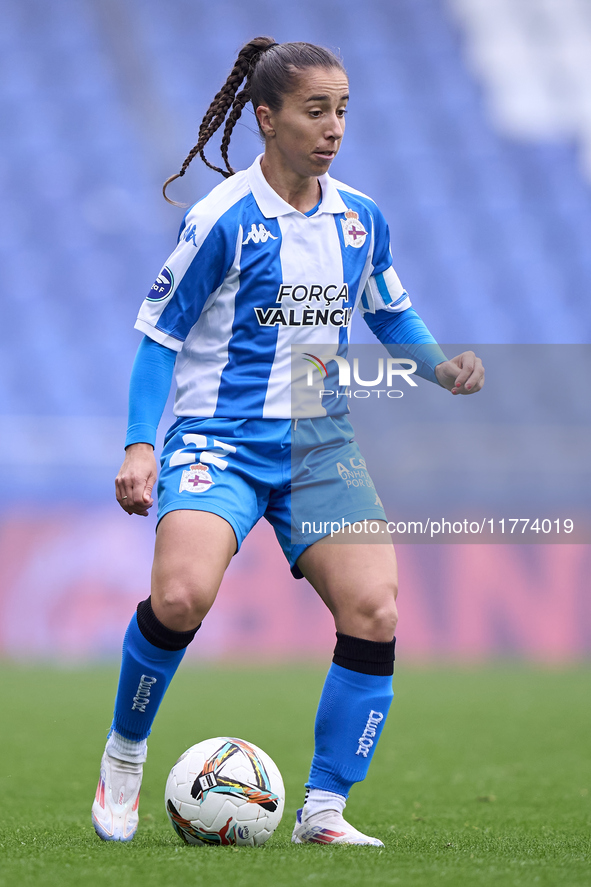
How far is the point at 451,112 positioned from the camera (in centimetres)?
1485

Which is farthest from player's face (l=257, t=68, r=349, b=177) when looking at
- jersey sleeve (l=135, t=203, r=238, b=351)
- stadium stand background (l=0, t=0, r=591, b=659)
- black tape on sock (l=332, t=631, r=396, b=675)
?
stadium stand background (l=0, t=0, r=591, b=659)

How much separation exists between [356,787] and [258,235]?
7.75 feet

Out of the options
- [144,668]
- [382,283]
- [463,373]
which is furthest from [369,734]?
[382,283]

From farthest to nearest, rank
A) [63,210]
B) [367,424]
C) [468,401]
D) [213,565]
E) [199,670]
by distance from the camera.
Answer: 1. [63,210]
2. [468,401]
3. [199,670]
4. [367,424]
5. [213,565]

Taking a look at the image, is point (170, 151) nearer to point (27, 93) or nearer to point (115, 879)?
point (27, 93)

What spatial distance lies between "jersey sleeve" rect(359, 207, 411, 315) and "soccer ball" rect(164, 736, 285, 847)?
4.05ft

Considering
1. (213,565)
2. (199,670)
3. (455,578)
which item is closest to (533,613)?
(455,578)

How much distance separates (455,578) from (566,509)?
5.85ft

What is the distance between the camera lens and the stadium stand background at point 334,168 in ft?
44.8

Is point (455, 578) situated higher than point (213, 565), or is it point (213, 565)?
point (213, 565)

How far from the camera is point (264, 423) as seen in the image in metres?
2.59

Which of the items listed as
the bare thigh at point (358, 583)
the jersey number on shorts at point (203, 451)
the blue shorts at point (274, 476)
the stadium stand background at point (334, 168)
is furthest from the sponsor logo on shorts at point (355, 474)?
the stadium stand background at point (334, 168)

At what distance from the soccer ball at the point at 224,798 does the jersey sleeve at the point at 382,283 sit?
1236 mm

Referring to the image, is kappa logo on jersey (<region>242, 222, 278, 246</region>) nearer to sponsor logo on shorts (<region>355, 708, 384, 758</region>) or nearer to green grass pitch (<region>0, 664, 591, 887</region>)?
sponsor logo on shorts (<region>355, 708, 384, 758</region>)
